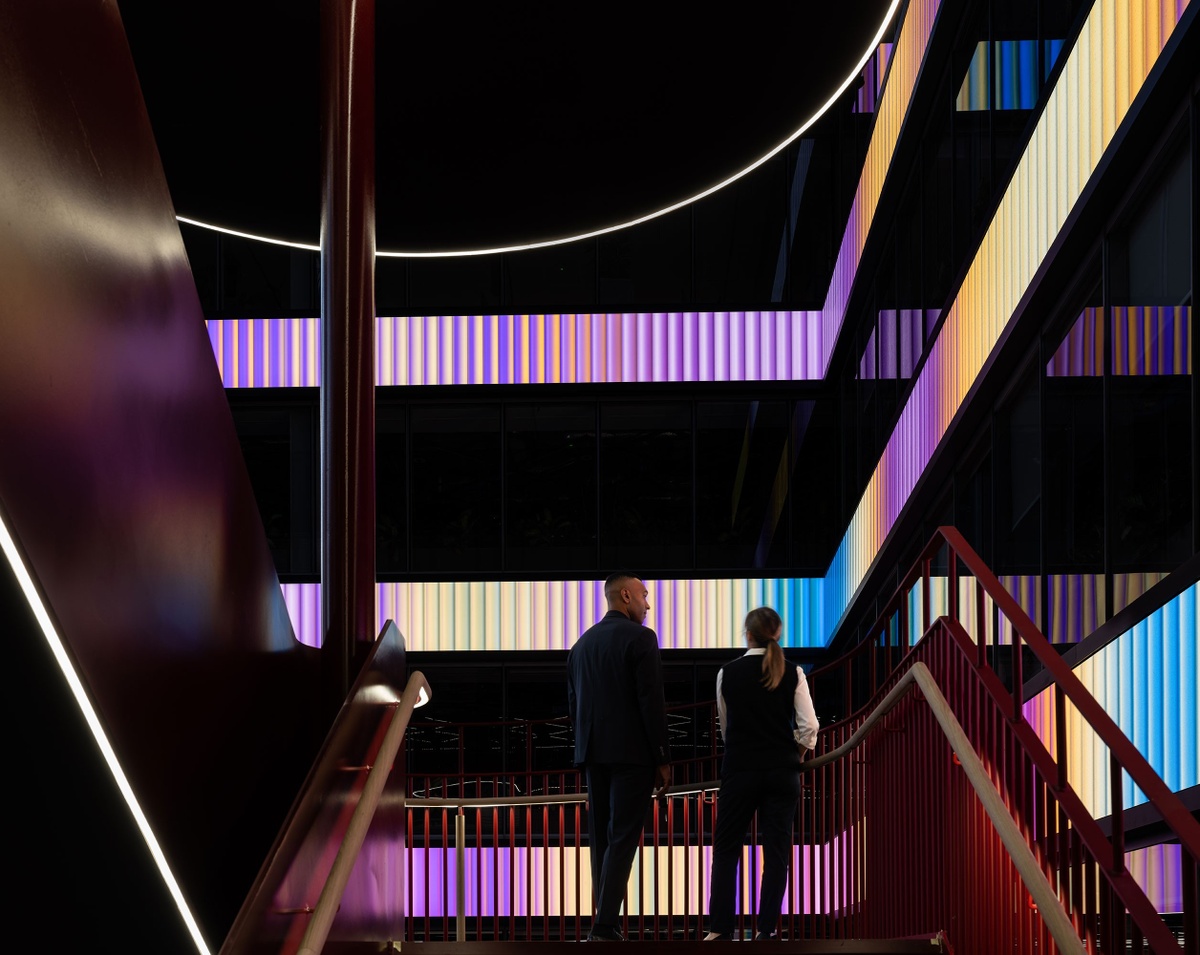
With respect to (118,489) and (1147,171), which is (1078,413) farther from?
(118,489)

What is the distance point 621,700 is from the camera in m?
6.65

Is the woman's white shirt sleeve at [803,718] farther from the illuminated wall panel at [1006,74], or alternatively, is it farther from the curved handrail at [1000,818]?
the illuminated wall panel at [1006,74]

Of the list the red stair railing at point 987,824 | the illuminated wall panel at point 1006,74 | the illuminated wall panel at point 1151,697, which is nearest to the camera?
the red stair railing at point 987,824

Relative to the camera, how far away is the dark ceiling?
7.11m

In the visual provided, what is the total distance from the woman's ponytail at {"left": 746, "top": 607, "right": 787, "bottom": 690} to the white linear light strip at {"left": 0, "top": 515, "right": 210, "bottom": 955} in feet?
13.6

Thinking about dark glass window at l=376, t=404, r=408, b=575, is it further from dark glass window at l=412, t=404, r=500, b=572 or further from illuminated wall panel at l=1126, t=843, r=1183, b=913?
illuminated wall panel at l=1126, t=843, r=1183, b=913

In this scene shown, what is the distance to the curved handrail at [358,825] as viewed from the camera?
3.22 metres

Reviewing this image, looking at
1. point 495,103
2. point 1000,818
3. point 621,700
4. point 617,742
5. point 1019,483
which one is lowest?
point 1000,818

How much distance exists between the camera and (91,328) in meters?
2.64

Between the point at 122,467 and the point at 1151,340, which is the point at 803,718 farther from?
the point at 122,467

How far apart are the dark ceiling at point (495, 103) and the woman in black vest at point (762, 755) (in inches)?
108

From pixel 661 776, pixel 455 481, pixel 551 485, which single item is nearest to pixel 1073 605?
pixel 661 776

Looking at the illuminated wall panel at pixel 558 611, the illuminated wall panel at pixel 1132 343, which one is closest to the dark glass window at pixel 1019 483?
the illuminated wall panel at pixel 1132 343

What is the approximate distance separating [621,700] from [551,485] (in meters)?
12.9
